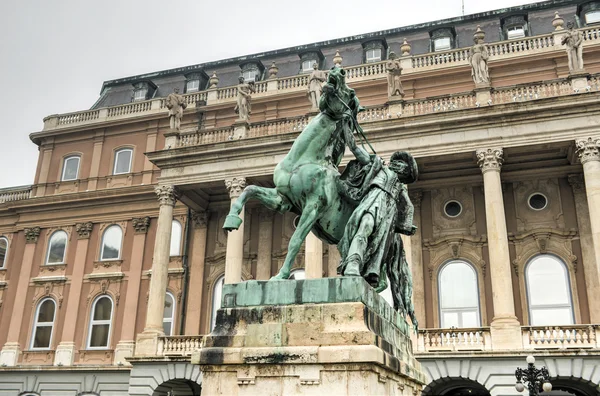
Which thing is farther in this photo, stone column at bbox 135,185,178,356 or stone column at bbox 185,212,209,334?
stone column at bbox 185,212,209,334

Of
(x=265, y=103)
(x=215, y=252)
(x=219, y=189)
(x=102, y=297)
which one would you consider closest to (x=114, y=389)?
(x=102, y=297)

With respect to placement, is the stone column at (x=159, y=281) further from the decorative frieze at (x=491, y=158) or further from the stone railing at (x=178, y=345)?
the decorative frieze at (x=491, y=158)

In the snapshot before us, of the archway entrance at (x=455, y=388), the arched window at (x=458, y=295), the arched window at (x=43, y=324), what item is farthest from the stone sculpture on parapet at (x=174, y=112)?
the archway entrance at (x=455, y=388)

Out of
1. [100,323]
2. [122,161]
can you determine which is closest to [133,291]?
[100,323]

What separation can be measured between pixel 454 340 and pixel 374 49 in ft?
53.5

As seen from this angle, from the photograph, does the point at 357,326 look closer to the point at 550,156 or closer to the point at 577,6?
the point at 550,156

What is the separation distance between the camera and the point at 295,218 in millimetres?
27562

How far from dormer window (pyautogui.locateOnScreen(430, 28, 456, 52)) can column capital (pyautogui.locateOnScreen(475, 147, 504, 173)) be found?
9547 millimetres

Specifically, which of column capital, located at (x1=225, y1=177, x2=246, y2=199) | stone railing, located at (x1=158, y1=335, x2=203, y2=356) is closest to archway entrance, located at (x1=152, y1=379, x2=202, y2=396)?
stone railing, located at (x1=158, y1=335, x2=203, y2=356)

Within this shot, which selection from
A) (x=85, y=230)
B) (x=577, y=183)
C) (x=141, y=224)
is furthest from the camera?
(x=85, y=230)

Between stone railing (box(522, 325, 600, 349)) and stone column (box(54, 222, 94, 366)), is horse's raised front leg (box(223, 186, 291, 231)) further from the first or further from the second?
stone column (box(54, 222, 94, 366))

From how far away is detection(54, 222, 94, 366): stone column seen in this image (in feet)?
93.5

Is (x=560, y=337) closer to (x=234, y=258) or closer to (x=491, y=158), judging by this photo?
(x=491, y=158)

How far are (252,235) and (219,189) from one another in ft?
8.54
